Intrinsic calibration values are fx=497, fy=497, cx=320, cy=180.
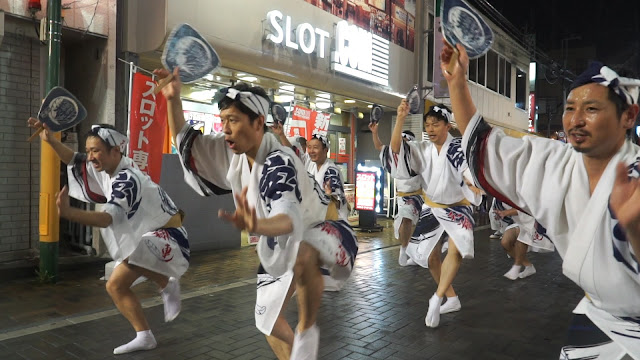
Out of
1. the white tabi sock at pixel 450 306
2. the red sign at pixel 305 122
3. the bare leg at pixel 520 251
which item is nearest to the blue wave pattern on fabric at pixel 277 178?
the white tabi sock at pixel 450 306

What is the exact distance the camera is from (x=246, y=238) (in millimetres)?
9922

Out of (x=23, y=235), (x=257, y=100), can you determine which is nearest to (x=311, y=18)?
(x=23, y=235)

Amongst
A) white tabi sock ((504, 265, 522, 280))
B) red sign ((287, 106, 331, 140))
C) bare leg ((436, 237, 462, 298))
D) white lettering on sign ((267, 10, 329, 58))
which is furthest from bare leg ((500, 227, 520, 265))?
white lettering on sign ((267, 10, 329, 58))

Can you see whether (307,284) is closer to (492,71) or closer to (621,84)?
(621,84)

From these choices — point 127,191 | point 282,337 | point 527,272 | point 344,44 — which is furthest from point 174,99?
point 344,44

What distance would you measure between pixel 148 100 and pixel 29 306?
303 cm

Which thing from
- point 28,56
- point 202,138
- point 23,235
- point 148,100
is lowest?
point 23,235

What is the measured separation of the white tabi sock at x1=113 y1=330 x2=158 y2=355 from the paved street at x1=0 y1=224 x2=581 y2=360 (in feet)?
0.18

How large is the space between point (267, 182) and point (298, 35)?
841 centimetres

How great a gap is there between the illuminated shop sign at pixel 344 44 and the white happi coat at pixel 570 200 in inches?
318

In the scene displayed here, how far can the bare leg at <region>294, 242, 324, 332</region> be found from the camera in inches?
112

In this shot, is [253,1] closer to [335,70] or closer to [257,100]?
[335,70]

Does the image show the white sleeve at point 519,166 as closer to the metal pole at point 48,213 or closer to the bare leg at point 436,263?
the bare leg at point 436,263

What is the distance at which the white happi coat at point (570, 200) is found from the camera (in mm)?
1888
